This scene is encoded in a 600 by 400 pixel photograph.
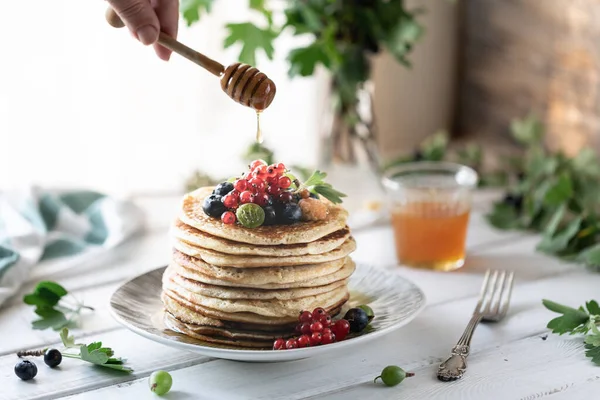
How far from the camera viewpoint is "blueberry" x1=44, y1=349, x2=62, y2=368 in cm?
146

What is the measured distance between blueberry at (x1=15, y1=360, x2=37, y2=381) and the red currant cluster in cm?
41

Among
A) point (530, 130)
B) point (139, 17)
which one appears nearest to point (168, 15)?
point (139, 17)

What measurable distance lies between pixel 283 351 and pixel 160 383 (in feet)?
0.69

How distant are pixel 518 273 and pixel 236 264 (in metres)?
0.82

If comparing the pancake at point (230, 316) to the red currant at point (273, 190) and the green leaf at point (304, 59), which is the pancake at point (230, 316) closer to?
the red currant at point (273, 190)

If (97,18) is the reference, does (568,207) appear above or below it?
below

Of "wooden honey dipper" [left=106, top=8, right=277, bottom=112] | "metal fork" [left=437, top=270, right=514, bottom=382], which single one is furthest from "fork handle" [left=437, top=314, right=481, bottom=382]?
"wooden honey dipper" [left=106, top=8, right=277, bottom=112]

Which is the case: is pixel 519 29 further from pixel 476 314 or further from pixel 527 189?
pixel 476 314

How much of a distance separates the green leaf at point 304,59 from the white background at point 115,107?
2.22ft

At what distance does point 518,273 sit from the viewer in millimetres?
1955

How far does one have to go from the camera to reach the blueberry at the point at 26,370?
1.42 meters

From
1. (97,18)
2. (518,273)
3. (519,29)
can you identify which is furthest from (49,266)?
(519,29)

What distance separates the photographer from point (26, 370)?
1.42m

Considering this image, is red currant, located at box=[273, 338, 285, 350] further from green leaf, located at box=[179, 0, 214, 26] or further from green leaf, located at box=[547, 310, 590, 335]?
green leaf, located at box=[179, 0, 214, 26]
